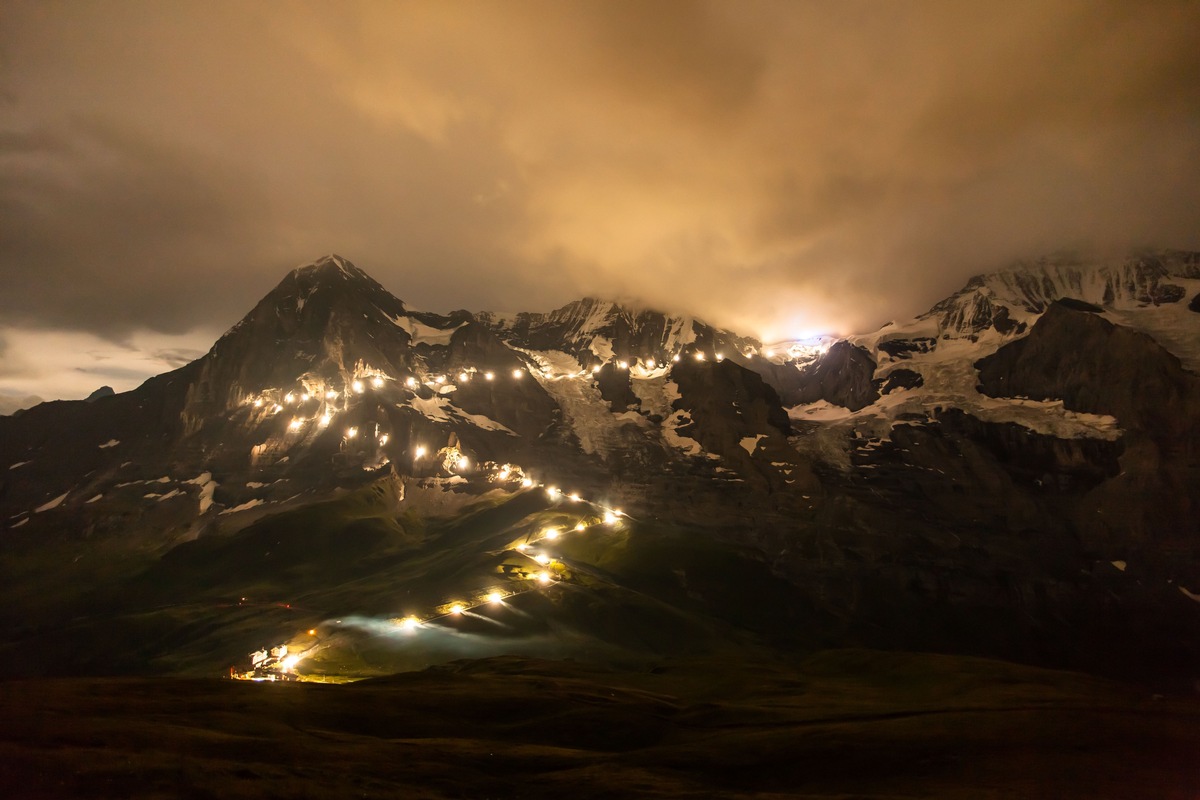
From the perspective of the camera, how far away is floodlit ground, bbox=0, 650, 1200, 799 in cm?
5962

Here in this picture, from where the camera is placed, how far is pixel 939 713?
95.6m

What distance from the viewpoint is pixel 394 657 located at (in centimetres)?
19688

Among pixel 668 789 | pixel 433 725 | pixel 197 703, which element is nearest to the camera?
pixel 668 789

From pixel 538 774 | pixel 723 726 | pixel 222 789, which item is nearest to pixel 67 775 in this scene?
pixel 222 789

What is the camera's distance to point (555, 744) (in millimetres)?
90188

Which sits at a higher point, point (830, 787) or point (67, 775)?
point (67, 775)

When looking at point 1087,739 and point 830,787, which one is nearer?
point 830,787

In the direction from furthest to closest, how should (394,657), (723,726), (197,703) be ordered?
(394,657)
(723,726)
(197,703)

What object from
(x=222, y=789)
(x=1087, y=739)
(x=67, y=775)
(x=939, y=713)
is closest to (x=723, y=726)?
(x=939, y=713)

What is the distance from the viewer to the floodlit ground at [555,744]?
59.6 meters

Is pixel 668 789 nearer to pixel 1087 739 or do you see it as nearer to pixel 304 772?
pixel 304 772

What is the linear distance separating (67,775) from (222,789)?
36.9 ft

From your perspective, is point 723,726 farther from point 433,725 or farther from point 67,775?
point 67,775

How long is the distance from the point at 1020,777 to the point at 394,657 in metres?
169
